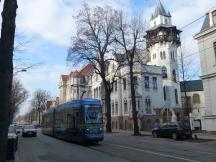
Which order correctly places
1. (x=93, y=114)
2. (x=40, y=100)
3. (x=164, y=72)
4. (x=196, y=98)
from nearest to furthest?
(x=93, y=114) → (x=164, y=72) → (x=196, y=98) → (x=40, y=100)

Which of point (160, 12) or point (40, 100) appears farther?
point (40, 100)

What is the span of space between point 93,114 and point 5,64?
20691 mm

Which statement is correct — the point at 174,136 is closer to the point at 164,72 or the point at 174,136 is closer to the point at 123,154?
the point at 123,154

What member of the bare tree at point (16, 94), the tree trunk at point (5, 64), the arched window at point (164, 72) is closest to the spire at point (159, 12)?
the arched window at point (164, 72)

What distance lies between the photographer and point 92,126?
81.2 feet

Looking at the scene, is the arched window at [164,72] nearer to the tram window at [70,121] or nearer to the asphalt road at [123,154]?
the tram window at [70,121]

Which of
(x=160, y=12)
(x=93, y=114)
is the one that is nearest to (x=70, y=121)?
(x=93, y=114)

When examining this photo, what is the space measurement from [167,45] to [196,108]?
22.6 meters

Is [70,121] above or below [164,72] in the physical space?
below

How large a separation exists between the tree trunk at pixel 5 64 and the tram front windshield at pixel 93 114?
795 inches

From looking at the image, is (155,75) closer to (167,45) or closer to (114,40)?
(167,45)

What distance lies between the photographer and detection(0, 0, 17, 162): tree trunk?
448 cm

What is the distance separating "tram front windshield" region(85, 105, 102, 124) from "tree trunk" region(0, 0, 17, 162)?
20.2 metres

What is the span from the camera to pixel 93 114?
25188mm
